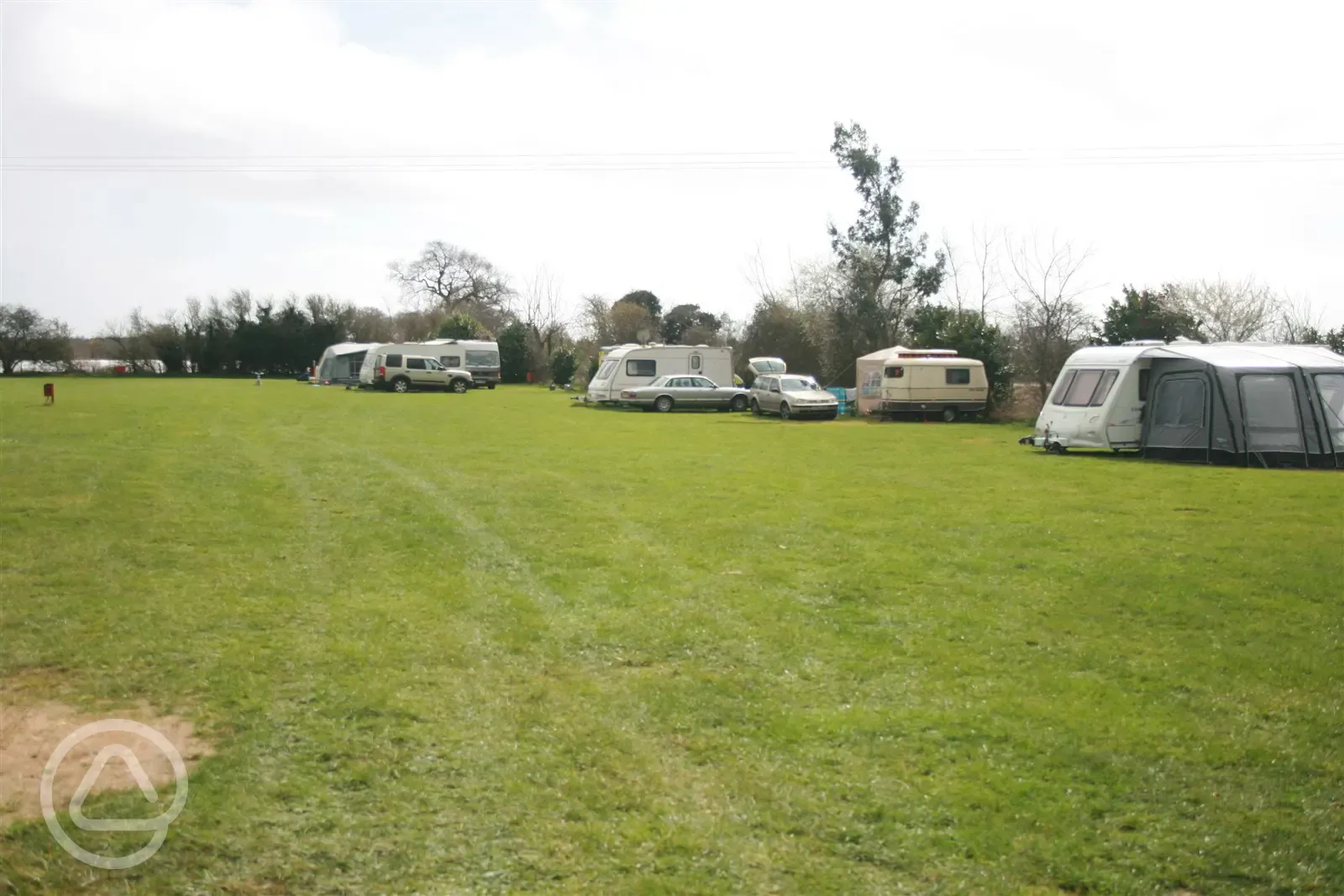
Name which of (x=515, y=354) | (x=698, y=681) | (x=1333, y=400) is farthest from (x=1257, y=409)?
(x=515, y=354)

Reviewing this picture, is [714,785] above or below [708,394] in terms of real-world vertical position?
below

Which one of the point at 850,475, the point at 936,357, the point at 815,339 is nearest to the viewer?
the point at 850,475

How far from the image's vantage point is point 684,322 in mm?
72375

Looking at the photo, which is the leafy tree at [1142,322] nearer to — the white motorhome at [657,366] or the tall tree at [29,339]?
the white motorhome at [657,366]

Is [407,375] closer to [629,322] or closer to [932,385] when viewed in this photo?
[932,385]

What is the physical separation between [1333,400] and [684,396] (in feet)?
65.6

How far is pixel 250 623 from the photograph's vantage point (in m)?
7.05

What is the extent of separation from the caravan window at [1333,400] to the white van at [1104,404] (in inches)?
115

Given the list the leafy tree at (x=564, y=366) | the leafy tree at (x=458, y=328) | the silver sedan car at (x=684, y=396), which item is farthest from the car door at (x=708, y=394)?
the leafy tree at (x=458, y=328)

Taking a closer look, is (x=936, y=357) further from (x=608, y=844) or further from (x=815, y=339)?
(x=608, y=844)

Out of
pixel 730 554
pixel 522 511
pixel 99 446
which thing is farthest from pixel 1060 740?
pixel 99 446

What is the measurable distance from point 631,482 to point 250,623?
791 centimetres

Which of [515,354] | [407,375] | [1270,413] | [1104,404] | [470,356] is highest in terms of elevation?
[515,354]

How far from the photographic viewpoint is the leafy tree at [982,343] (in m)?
33.4
